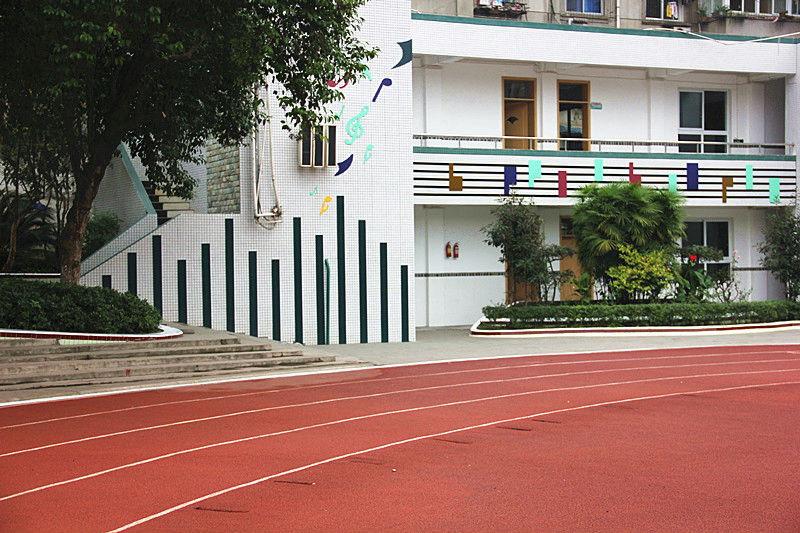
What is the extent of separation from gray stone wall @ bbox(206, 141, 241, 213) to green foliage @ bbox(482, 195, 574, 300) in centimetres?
682

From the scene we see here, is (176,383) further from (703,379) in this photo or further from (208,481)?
(703,379)

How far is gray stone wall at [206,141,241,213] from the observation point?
2094cm

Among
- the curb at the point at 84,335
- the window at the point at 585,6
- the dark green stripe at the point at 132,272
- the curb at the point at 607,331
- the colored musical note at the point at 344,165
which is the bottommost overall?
the curb at the point at 607,331

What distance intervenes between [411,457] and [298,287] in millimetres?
12018

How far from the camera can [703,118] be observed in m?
29.0

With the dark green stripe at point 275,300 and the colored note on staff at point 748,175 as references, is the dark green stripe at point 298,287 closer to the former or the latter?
the dark green stripe at point 275,300

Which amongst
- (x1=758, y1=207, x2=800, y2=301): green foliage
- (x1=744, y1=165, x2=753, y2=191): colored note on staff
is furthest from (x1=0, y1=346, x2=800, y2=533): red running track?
(x1=744, y1=165, x2=753, y2=191): colored note on staff

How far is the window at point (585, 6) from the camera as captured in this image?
32.0 m

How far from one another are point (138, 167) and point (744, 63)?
57.8ft

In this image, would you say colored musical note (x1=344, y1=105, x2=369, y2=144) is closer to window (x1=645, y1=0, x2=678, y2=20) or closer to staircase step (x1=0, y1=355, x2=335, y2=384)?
staircase step (x1=0, y1=355, x2=335, y2=384)

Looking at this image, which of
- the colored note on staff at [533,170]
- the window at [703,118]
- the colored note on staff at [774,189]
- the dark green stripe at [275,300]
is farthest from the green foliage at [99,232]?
the colored note on staff at [774,189]

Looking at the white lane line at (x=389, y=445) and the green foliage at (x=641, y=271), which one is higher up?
the green foliage at (x=641, y=271)

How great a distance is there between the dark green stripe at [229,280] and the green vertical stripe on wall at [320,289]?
2.02 meters

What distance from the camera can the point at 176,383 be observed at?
49.4ft
